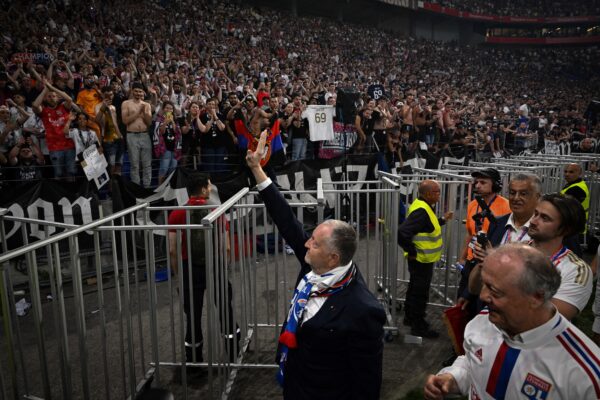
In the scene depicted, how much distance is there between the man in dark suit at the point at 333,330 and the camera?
7.76ft

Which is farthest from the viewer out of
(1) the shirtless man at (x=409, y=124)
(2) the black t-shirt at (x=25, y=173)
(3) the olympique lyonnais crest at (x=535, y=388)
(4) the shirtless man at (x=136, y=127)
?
(1) the shirtless man at (x=409, y=124)

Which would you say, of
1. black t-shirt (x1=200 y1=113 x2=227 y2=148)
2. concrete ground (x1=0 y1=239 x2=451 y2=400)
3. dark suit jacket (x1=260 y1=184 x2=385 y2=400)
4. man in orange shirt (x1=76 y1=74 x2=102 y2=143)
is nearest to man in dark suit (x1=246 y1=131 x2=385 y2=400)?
dark suit jacket (x1=260 y1=184 x2=385 y2=400)

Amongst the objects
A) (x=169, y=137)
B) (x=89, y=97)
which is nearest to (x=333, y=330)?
(x=169, y=137)

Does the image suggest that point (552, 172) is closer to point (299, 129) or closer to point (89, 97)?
point (299, 129)

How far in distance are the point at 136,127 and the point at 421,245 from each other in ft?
18.7

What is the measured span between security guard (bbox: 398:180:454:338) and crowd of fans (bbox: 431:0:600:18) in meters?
45.4

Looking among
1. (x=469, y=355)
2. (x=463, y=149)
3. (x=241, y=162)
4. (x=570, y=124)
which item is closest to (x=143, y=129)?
(x=241, y=162)

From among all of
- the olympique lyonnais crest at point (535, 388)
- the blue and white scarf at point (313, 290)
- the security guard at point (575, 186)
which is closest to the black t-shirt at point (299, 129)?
the security guard at point (575, 186)

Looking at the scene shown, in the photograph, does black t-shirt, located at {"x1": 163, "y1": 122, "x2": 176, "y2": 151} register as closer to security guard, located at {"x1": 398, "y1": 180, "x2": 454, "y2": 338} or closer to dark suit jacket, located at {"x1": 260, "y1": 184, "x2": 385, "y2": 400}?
security guard, located at {"x1": 398, "y1": 180, "x2": 454, "y2": 338}

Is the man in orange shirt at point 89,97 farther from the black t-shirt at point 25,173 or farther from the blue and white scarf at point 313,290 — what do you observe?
the blue and white scarf at point 313,290

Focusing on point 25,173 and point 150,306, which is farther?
point 25,173

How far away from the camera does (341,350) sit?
95.3 inches

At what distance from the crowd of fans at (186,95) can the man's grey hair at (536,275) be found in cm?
722

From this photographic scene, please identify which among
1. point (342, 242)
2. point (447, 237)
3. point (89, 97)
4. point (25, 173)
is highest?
point (89, 97)
